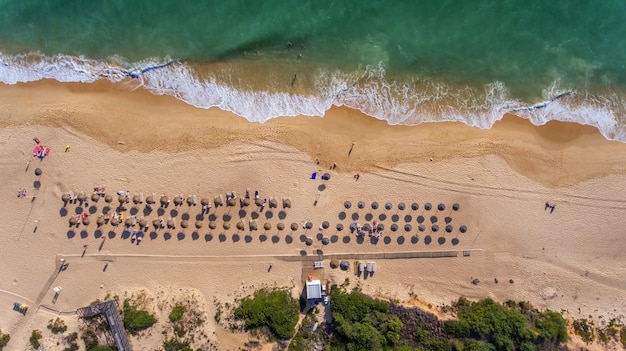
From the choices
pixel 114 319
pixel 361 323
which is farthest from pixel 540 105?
pixel 114 319

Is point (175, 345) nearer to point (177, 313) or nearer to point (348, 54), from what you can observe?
point (177, 313)

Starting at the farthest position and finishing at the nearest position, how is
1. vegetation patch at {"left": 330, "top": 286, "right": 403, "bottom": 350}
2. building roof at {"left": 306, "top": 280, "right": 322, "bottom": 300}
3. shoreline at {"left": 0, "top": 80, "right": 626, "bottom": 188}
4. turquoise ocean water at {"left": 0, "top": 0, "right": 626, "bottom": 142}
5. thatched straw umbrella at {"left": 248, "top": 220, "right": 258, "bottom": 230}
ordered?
turquoise ocean water at {"left": 0, "top": 0, "right": 626, "bottom": 142}, shoreline at {"left": 0, "top": 80, "right": 626, "bottom": 188}, thatched straw umbrella at {"left": 248, "top": 220, "right": 258, "bottom": 230}, building roof at {"left": 306, "top": 280, "right": 322, "bottom": 300}, vegetation patch at {"left": 330, "top": 286, "right": 403, "bottom": 350}

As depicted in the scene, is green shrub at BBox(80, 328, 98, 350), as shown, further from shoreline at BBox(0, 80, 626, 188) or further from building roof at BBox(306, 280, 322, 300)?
building roof at BBox(306, 280, 322, 300)

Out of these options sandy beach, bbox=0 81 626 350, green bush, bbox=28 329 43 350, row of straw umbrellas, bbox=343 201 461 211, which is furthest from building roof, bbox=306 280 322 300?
green bush, bbox=28 329 43 350

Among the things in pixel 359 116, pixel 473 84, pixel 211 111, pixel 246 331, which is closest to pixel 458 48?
pixel 473 84

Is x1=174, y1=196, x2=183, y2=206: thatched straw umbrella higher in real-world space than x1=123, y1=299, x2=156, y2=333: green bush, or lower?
higher

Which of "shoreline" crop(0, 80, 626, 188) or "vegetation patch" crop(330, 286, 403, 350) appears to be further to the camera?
"shoreline" crop(0, 80, 626, 188)

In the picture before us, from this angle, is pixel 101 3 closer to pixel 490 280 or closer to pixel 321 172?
pixel 321 172
